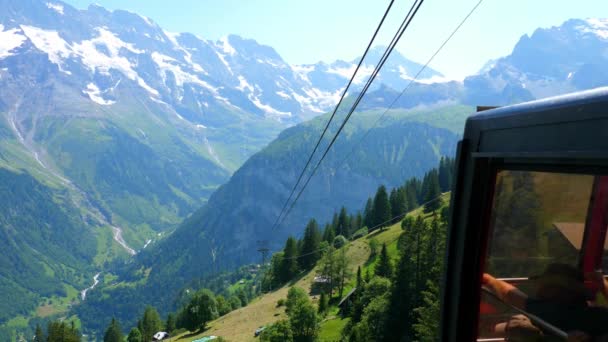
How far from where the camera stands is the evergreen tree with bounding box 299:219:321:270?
109625 mm

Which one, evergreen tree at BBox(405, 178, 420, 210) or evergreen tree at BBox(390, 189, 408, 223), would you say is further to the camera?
evergreen tree at BBox(405, 178, 420, 210)

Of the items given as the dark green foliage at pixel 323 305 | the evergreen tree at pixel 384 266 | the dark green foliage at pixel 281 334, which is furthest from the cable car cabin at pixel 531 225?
the dark green foliage at pixel 323 305

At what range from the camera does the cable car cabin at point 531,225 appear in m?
3.61

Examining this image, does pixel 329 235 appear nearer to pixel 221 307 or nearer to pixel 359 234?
pixel 359 234

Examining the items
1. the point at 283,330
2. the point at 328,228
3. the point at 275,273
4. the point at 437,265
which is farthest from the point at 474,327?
the point at 328,228

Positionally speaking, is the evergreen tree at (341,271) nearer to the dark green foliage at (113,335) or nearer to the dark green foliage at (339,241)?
the dark green foliage at (339,241)

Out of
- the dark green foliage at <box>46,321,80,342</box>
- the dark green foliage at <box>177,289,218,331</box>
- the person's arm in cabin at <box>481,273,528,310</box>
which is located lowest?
the dark green foliage at <box>46,321,80,342</box>

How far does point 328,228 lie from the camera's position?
126500mm

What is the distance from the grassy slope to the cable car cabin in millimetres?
57734

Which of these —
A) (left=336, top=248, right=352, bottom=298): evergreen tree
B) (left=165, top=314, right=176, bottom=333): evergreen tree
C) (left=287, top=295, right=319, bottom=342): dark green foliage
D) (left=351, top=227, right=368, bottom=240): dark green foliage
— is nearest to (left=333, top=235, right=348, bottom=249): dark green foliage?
(left=351, top=227, right=368, bottom=240): dark green foliage

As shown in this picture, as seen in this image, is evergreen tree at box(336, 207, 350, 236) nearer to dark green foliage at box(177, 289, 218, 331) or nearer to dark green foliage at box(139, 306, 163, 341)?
dark green foliage at box(177, 289, 218, 331)

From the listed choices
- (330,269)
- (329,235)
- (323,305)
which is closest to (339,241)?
(329,235)

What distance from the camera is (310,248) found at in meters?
113

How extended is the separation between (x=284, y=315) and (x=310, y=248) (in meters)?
34.5
